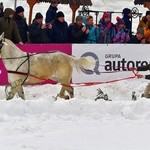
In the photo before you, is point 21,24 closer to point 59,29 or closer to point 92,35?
point 59,29

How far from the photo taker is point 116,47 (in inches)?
513

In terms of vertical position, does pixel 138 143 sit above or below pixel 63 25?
below

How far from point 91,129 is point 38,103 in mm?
1340

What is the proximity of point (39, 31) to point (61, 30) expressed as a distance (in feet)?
1.88

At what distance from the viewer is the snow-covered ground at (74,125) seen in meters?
6.56

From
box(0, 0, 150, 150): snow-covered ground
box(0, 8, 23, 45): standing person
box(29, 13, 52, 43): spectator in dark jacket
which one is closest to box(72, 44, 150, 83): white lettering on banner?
box(29, 13, 52, 43): spectator in dark jacket

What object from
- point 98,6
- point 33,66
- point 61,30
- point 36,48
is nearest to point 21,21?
point 36,48

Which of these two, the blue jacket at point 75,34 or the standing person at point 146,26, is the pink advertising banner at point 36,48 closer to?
the blue jacket at point 75,34

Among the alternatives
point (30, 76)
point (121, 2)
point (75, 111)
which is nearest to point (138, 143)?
point (75, 111)

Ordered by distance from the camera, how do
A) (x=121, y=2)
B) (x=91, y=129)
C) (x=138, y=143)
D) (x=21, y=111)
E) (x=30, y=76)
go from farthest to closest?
(x=121, y=2) < (x=30, y=76) < (x=21, y=111) < (x=91, y=129) < (x=138, y=143)

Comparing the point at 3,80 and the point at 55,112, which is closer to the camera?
the point at 55,112

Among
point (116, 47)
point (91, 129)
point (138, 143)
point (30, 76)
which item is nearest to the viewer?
point (138, 143)

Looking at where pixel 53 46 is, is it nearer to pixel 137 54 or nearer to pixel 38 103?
pixel 137 54

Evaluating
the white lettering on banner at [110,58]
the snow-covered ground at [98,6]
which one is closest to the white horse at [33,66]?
the white lettering on banner at [110,58]
